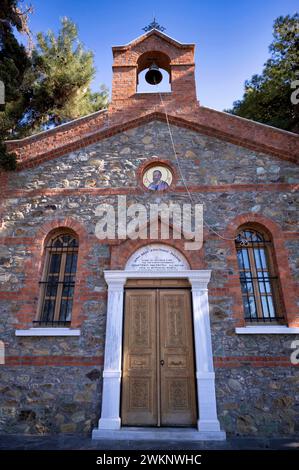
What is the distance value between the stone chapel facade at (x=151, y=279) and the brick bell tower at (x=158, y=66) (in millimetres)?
46

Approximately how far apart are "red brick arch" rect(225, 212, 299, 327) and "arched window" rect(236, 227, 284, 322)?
6.8 inches

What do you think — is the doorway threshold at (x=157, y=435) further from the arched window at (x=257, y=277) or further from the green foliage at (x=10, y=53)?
the green foliage at (x=10, y=53)

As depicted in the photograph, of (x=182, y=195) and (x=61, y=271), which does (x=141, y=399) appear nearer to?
(x=61, y=271)

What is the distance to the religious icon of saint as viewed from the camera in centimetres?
758

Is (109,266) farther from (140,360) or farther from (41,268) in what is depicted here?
(140,360)

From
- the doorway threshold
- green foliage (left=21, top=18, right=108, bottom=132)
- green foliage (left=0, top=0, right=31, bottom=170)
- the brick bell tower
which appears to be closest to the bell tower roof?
the brick bell tower

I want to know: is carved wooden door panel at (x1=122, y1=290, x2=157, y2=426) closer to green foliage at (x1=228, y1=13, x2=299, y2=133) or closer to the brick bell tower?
the brick bell tower

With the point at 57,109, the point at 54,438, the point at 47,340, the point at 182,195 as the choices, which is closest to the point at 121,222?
the point at 182,195

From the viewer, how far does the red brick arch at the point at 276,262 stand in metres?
6.29

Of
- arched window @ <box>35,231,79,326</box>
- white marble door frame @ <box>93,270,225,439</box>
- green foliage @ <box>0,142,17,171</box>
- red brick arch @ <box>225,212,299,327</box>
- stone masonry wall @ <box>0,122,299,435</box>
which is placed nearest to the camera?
white marble door frame @ <box>93,270,225,439</box>

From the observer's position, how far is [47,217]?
7.41 metres

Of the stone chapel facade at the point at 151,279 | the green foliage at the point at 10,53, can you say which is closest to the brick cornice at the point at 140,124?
the stone chapel facade at the point at 151,279

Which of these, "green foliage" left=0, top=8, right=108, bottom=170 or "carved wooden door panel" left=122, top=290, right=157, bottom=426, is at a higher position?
"green foliage" left=0, top=8, right=108, bottom=170

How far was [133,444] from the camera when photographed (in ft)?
16.7
